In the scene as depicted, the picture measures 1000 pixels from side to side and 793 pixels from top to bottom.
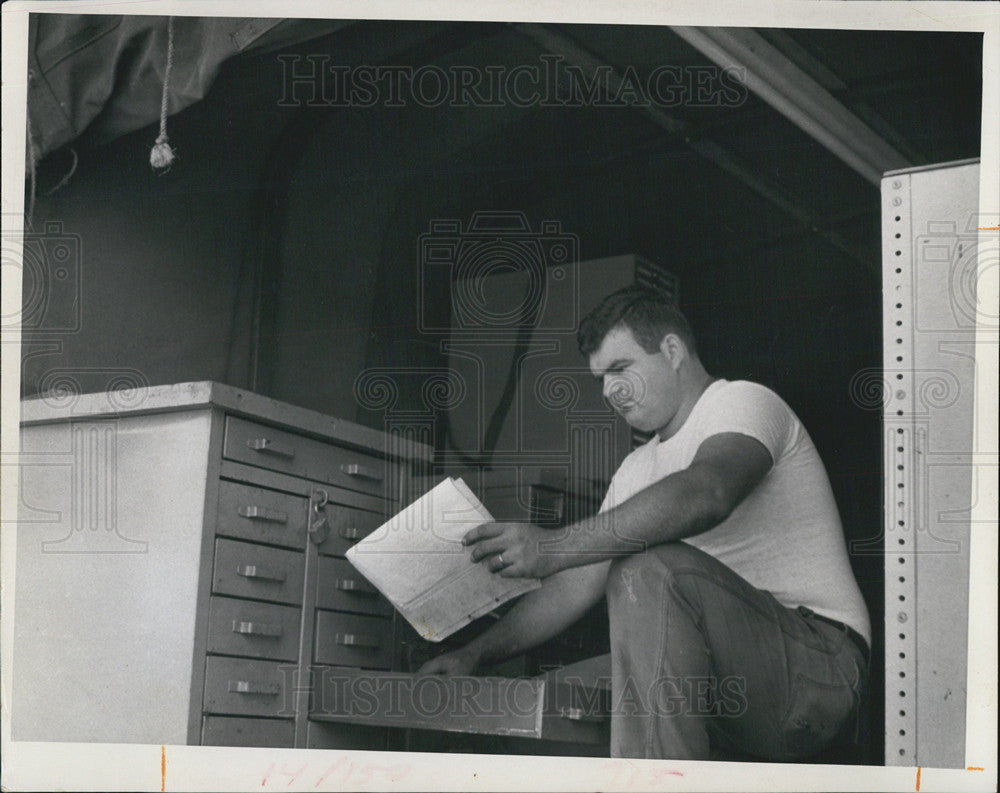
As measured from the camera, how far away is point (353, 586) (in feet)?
8.77

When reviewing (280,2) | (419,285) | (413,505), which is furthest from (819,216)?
(280,2)

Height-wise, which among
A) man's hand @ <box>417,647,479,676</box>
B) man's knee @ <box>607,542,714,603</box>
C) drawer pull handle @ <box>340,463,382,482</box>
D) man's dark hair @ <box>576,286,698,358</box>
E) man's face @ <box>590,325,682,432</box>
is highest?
man's dark hair @ <box>576,286,698,358</box>

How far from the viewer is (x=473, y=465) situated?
8.68 ft

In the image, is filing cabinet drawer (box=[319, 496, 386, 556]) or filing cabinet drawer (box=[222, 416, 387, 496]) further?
filing cabinet drawer (box=[319, 496, 386, 556])

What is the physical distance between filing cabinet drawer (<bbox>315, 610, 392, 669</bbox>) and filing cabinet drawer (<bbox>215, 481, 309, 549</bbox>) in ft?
0.59

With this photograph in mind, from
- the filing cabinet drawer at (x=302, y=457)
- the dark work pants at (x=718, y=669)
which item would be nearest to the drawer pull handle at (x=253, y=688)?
the filing cabinet drawer at (x=302, y=457)

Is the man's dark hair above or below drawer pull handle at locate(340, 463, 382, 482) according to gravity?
above

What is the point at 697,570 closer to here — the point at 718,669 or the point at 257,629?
the point at 718,669

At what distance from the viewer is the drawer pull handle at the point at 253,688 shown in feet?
8.19

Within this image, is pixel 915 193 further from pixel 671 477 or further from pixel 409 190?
pixel 409 190

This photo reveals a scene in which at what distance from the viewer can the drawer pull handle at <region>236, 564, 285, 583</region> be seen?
8.21ft

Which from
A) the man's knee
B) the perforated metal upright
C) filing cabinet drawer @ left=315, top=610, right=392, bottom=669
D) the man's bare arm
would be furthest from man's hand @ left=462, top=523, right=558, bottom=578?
the perforated metal upright

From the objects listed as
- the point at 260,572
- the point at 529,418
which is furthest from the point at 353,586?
the point at 529,418

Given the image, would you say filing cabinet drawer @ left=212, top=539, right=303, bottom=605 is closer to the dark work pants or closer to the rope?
the dark work pants
